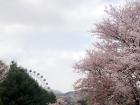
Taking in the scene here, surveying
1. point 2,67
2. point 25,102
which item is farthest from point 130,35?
point 2,67

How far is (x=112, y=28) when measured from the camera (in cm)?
2755

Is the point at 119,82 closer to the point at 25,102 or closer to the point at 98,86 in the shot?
the point at 98,86

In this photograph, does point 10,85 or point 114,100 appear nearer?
point 114,100

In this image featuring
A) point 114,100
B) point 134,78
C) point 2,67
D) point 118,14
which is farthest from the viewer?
point 2,67

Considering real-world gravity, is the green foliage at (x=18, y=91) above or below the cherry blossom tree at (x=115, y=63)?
above

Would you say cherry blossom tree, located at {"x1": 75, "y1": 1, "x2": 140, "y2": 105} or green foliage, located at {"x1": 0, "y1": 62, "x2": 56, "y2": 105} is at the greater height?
green foliage, located at {"x1": 0, "y1": 62, "x2": 56, "y2": 105}

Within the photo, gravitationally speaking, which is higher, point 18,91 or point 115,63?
point 18,91

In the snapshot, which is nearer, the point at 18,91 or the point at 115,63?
the point at 115,63

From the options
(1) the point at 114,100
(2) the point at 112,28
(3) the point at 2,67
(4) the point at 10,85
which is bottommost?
(1) the point at 114,100

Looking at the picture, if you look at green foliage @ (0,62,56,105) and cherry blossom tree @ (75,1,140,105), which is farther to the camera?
green foliage @ (0,62,56,105)

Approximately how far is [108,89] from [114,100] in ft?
2.53

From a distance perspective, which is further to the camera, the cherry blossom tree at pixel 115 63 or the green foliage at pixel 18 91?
the green foliage at pixel 18 91

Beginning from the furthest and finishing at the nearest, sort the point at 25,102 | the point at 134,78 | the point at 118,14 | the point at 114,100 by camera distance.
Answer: the point at 25,102 → the point at 118,14 → the point at 114,100 → the point at 134,78

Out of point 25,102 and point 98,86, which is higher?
point 25,102
